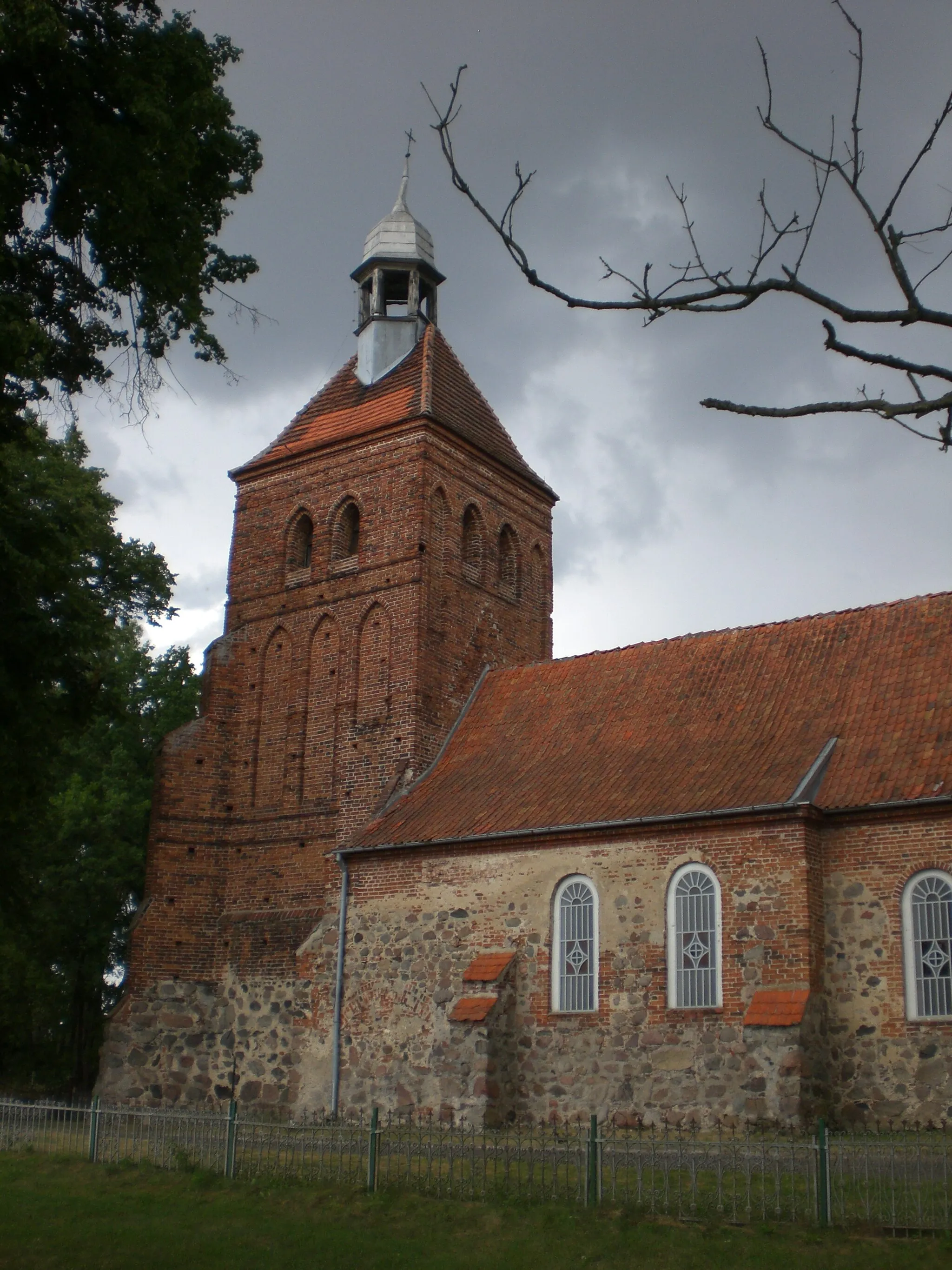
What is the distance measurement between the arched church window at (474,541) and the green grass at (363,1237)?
13398 mm

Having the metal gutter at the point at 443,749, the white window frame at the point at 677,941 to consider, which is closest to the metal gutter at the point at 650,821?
A: the white window frame at the point at 677,941

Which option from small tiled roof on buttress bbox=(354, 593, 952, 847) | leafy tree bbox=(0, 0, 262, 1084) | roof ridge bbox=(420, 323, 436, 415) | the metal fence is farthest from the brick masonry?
leafy tree bbox=(0, 0, 262, 1084)

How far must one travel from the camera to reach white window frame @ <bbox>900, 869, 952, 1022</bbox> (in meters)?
16.0

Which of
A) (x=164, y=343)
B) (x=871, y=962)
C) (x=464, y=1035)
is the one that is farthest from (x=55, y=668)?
(x=871, y=962)

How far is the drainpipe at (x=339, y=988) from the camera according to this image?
20.0 metres

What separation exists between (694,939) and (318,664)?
9.63 m

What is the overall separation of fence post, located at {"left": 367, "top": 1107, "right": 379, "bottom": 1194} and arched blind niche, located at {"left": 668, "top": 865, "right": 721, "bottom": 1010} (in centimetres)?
520

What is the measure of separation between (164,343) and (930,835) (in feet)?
33.8

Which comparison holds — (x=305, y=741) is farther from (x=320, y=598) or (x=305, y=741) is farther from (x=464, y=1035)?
(x=464, y=1035)

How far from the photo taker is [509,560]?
26703 millimetres

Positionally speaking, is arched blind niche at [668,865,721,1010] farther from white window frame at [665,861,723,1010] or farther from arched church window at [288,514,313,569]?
arched church window at [288,514,313,569]

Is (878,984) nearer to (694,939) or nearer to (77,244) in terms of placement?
(694,939)

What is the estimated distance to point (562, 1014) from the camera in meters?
18.1

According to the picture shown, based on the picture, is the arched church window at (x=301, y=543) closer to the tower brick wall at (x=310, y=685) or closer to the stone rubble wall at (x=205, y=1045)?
the tower brick wall at (x=310, y=685)
